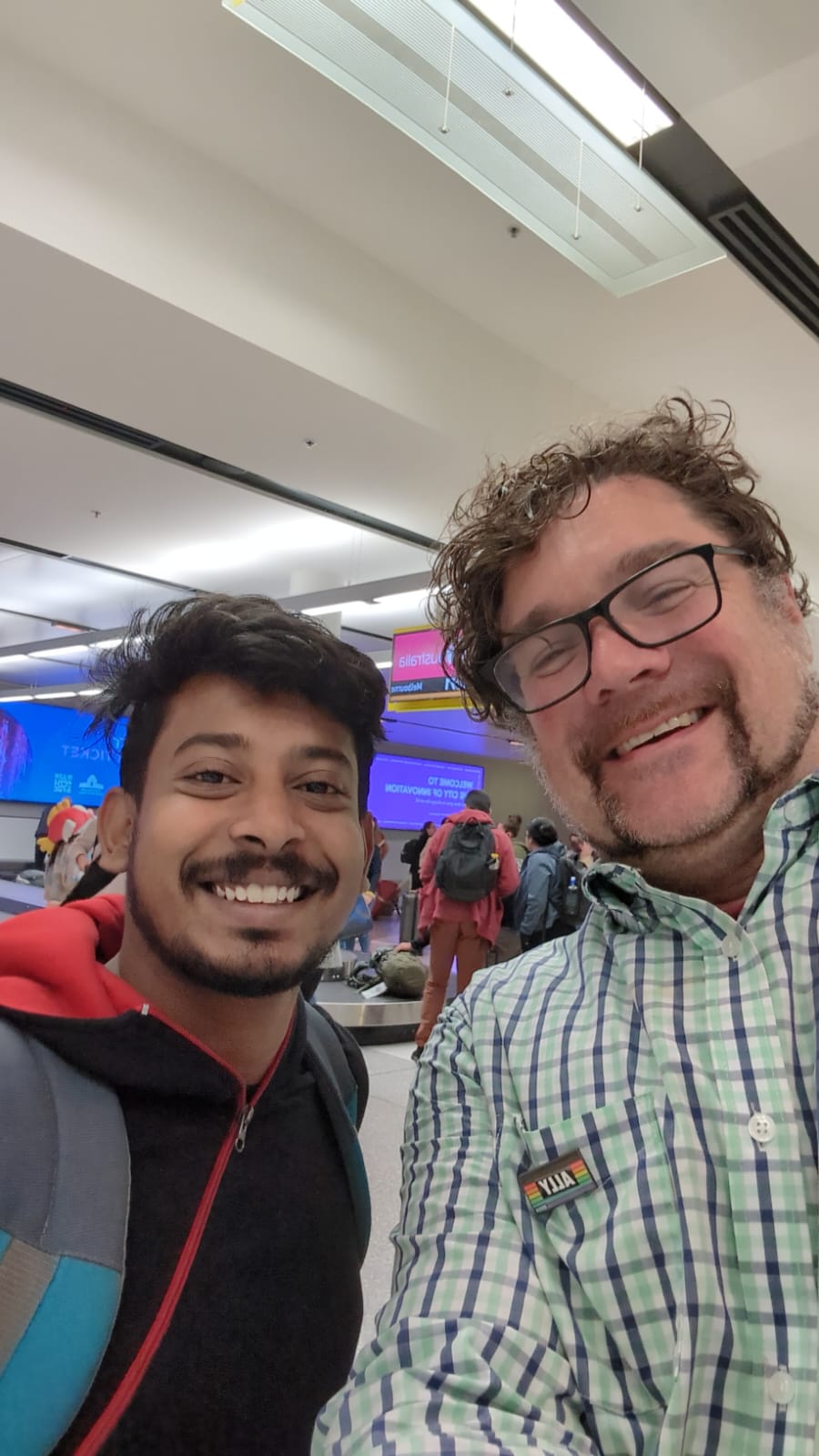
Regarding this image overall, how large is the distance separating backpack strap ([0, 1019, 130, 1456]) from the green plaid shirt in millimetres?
278

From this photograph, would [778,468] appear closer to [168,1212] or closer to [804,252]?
[804,252]

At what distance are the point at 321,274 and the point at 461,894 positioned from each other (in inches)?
163

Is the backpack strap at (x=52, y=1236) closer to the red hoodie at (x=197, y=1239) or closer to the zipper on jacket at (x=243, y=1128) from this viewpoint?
the red hoodie at (x=197, y=1239)

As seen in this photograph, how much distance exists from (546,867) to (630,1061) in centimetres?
639

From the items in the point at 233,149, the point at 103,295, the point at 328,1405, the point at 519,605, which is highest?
the point at 233,149

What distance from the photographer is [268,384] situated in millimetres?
4223

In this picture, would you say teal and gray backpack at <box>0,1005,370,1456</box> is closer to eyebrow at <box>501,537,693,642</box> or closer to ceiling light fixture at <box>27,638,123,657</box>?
eyebrow at <box>501,537,693,642</box>

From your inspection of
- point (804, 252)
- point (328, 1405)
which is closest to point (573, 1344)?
point (328, 1405)

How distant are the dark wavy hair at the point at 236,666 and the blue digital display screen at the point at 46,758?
1253 centimetres

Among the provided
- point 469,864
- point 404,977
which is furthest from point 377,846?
point 404,977

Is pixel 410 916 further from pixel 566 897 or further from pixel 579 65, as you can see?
pixel 579 65

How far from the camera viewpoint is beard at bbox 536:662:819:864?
1.10 metres

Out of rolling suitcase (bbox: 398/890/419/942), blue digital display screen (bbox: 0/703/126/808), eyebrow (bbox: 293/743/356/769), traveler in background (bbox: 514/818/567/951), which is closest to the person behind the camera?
eyebrow (bbox: 293/743/356/769)

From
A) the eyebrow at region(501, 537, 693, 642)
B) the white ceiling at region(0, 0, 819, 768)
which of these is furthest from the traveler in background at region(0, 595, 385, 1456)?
the white ceiling at region(0, 0, 819, 768)
